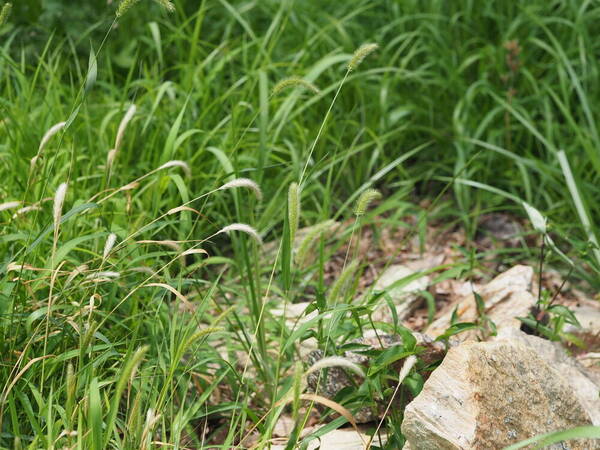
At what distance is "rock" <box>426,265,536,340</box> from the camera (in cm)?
253

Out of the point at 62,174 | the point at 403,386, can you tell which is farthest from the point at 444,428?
the point at 62,174

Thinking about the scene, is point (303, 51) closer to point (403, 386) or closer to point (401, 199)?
point (401, 199)

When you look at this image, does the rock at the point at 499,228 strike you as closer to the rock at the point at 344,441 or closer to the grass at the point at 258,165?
the grass at the point at 258,165

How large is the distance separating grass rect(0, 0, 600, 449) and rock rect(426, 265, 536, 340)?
0.10 meters

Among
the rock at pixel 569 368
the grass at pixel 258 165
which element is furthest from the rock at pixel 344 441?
the rock at pixel 569 368

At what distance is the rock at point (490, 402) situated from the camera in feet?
5.80

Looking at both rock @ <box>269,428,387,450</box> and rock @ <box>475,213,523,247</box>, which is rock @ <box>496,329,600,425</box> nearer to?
rock @ <box>269,428,387,450</box>

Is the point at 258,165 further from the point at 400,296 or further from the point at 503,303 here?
the point at 503,303

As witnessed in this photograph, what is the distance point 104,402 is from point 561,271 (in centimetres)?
193

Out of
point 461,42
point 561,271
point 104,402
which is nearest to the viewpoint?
point 104,402

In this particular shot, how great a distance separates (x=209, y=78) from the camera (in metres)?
3.34

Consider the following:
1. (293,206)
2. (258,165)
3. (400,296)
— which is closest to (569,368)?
(400,296)

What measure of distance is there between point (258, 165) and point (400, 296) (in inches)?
26.3

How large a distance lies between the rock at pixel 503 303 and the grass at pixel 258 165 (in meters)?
0.10
